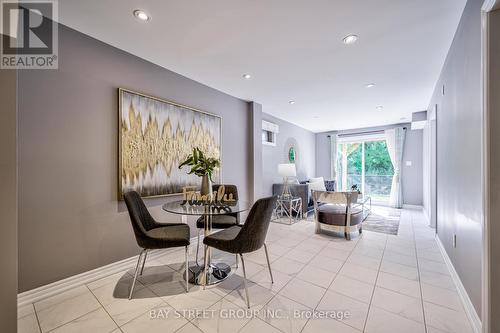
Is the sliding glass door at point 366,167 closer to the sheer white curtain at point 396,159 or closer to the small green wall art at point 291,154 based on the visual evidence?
the sheer white curtain at point 396,159

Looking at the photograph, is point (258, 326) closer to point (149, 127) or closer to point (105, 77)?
point (149, 127)

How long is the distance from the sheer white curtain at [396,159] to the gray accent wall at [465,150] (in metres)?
3.94

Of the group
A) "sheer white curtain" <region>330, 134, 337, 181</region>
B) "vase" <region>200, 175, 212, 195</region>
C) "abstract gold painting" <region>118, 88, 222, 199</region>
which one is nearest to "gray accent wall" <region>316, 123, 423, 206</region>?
"sheer white curtain" <region>330, 134, 337, 181</region>

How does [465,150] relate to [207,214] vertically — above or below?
above

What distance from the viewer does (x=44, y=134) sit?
180 centimetres

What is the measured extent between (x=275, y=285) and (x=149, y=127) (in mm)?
2331

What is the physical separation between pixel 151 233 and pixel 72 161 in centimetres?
104

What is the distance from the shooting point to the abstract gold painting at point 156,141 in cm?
232

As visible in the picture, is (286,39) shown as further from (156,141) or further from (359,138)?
(359,138)

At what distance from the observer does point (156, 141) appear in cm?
259

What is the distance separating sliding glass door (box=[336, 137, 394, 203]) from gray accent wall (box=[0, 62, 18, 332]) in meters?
7.05

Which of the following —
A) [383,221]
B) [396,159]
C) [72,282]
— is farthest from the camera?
[396,159]
